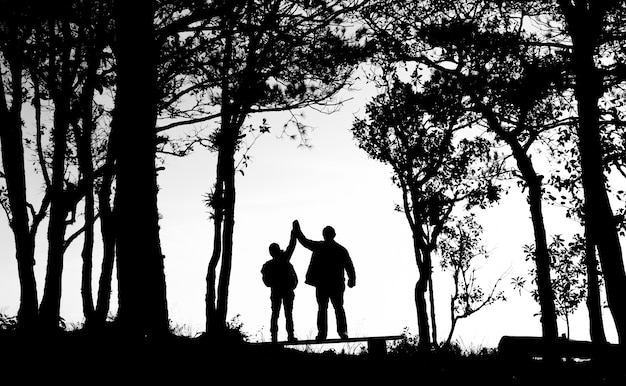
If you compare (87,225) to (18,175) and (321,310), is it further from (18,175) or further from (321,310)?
(321,310)

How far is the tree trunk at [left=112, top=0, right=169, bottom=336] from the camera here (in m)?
9.64

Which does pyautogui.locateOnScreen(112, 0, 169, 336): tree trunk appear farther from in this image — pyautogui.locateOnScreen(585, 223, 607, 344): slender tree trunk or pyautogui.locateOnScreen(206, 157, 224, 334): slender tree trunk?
pyautogui.locateOnScreen(585, 223, 607, 344): slender tree trunk

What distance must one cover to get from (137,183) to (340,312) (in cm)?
437

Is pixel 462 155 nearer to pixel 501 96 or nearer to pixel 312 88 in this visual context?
pixel 501 96

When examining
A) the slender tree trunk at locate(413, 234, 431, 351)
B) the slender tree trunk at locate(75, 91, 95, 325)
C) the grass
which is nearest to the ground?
the grass

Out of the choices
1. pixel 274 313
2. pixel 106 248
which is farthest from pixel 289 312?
pixel 106 248

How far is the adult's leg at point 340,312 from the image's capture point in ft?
38.5

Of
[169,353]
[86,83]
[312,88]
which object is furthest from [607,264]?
[86,83]

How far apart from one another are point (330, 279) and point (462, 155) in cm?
1372

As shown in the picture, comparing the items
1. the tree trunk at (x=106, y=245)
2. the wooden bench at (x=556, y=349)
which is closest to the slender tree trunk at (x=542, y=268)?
the wooden bench at (x=556, y=349)

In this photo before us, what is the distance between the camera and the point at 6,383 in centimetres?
579

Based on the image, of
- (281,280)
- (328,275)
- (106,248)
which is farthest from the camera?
(106,248)

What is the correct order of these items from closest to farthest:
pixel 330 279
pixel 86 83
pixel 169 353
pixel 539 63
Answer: pixel 169 353, pixel 330 279, pixel 539 63, pixel 86 83

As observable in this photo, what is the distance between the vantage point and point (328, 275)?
38.5 ft
